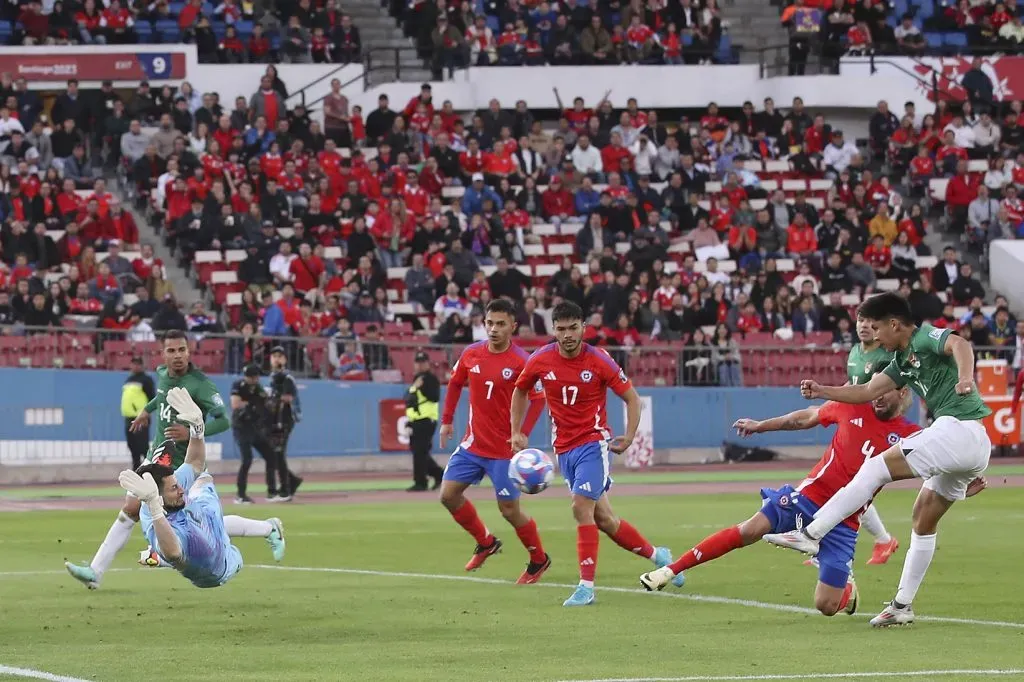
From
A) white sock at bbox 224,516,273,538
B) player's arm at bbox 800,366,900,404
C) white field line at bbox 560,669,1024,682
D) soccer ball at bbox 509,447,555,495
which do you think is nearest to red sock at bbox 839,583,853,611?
player's arm at bbox 800,366,900,404

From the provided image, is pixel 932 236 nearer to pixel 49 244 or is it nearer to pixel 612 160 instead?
pixel 612 160

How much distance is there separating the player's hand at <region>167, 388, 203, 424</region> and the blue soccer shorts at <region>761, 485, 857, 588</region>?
13.5ft

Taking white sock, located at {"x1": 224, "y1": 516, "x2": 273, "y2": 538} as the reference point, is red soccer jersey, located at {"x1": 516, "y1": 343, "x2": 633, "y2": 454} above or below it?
above

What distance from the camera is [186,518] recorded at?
1238 cm

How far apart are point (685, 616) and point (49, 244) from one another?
22.0 meters

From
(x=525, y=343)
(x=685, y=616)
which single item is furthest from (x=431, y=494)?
(x=685, y=616)

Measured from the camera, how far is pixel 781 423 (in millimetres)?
12398

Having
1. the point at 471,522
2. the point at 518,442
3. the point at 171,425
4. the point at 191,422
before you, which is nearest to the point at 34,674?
the point at 191,422

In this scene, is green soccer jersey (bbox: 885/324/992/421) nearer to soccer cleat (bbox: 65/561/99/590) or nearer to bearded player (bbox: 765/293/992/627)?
bearded player (bbox: 765/293/992/627)

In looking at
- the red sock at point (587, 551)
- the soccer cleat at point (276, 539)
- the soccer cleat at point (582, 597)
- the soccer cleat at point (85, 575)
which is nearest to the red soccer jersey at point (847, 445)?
the red sock at point (587, 551)

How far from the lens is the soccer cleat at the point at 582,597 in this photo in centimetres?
1324

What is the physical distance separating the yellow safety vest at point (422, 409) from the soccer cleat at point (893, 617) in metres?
16.0

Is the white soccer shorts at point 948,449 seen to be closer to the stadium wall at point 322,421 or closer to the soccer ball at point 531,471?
the soccer ball at point 531,471

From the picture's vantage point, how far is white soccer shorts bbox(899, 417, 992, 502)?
37.5ft
